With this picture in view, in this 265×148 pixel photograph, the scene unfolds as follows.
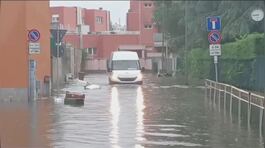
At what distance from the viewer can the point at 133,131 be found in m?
16.2

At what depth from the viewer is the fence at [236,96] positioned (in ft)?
51.4

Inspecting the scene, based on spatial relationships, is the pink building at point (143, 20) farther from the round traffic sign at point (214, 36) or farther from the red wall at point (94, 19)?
the round traffic sign at point (214, 36)

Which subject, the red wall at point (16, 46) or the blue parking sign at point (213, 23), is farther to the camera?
the red wall at point (16, 46)

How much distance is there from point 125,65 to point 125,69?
1.53 ft

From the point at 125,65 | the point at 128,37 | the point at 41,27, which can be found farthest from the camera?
the point at 128,37

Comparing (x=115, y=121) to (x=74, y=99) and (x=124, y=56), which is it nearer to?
(x=74, y=99)

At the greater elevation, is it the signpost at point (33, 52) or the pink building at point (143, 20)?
the pink building at point (143, 20)

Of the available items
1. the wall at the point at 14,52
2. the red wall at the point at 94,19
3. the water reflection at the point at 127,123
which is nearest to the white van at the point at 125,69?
the water reflection at the point at 127,123

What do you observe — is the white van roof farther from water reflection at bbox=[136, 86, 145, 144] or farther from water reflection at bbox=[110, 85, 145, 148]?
water reflection at bbox=[110, 85, 145, 148]

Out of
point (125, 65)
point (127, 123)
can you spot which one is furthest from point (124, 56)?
point (127, 123)

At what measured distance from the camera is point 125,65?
4544cm

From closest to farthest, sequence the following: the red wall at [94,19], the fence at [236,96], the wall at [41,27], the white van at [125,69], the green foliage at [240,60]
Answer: the fence at [236,96] → the wall at [41,27] → the green foliage at [240,60] → the white van at [125,69] → the red wall at [94,19]

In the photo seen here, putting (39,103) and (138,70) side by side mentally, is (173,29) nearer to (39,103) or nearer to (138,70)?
(138,70)

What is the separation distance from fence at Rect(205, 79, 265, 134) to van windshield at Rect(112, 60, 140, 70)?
15.2m
